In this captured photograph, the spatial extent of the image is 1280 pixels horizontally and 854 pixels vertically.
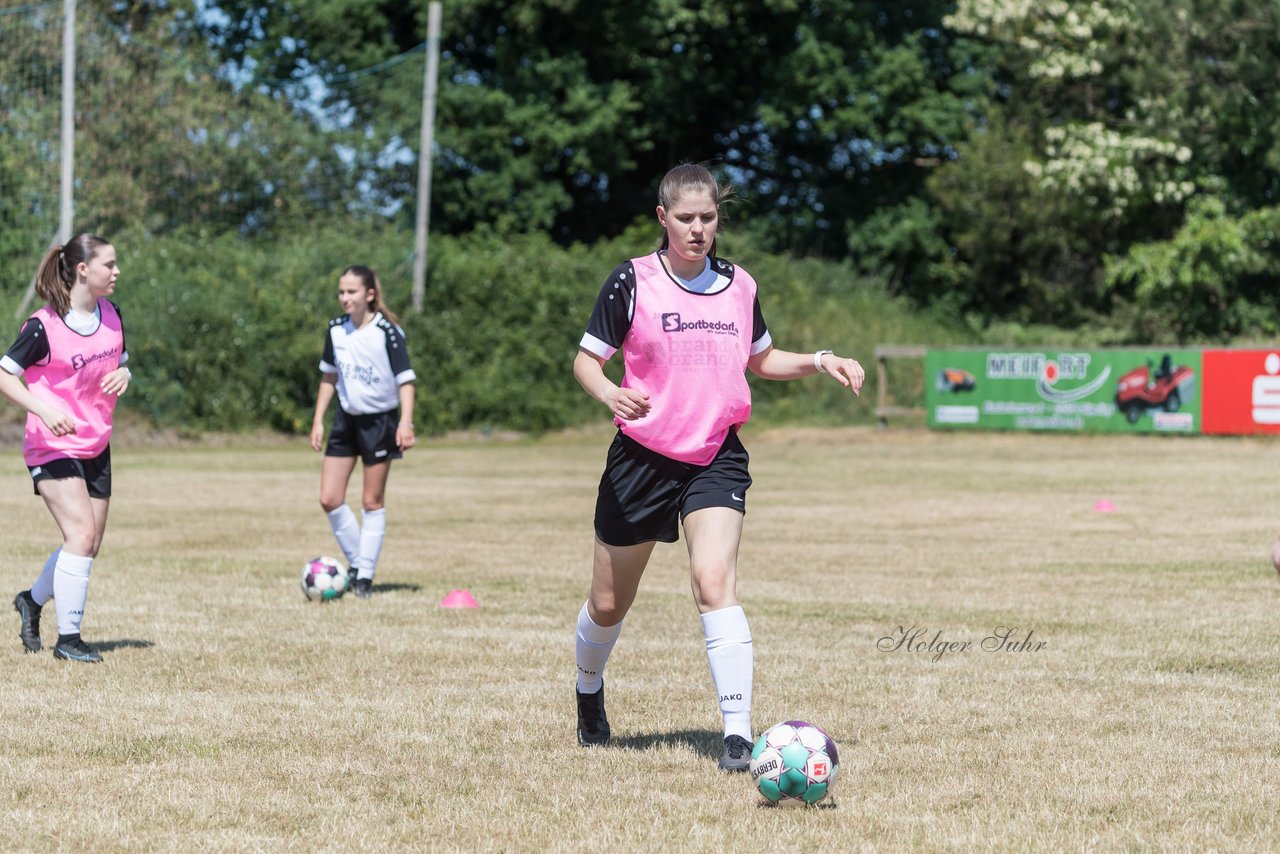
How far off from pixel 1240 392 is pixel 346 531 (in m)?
20.2

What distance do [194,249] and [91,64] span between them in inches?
161

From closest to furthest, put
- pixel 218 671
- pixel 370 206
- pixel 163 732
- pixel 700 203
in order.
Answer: pixel 700 203 → pixel 163 732 → pixel 218 671 → pixel 370 206

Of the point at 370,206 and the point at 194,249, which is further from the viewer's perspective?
the point at 370,206

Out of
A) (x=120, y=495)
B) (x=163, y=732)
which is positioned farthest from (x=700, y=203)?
(x=120, y=495)

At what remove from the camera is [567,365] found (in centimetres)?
3222

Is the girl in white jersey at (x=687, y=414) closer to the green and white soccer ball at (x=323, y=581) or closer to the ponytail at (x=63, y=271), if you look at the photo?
the ponytail at (x=63, y=271)

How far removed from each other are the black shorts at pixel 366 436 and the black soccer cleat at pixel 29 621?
8.73ft

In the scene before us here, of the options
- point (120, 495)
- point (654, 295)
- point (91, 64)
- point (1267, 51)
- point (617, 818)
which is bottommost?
point (120, 495)

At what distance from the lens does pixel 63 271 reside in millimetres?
8078

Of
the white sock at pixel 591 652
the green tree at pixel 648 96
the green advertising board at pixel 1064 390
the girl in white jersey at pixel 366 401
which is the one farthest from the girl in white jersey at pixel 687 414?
the green tree at pixel 648 96

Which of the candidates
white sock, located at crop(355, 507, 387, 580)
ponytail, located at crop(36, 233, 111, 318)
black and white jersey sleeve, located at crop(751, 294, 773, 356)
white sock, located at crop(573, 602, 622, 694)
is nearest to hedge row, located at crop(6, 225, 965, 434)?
white sock, located at crop(355, 507, 387, 580)

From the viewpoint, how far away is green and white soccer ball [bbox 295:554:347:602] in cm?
1023

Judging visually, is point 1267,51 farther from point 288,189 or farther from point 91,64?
point 91,64

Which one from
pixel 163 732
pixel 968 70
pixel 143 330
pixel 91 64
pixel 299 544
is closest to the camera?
pixel 163 732
